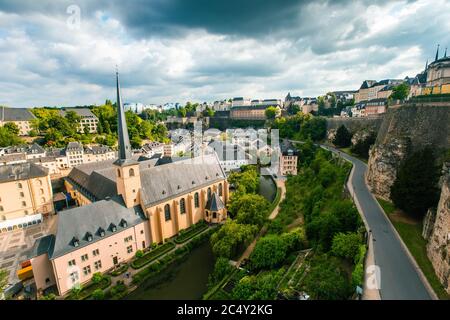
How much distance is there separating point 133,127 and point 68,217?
232 feet

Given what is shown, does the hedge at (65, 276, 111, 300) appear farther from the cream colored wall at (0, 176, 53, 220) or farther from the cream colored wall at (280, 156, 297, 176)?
the cream colored wall at (280, 156, 297, 176)

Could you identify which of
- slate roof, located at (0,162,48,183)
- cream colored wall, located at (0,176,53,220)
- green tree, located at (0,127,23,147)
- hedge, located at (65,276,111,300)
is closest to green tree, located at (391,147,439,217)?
hedge, located at (65,276,111,300)

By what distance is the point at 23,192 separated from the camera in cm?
3866

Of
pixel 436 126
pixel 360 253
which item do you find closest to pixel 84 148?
pixel 360 253

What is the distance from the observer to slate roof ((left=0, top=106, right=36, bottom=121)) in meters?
73.9

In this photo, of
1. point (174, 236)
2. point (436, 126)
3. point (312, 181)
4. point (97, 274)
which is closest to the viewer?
point (97, 274)

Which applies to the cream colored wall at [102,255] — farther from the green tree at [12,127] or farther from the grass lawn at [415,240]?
the green tree at [12,127]

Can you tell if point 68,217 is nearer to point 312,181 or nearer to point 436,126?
point 312,181

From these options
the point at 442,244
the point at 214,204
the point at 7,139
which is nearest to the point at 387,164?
the point at 442,244

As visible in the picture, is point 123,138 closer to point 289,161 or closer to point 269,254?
point 269,254

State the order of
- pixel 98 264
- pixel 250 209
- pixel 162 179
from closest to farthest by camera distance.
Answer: pixel 98 264
pixel 250 209
pixel 162 179

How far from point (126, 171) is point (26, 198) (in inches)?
972

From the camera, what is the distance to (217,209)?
118ft

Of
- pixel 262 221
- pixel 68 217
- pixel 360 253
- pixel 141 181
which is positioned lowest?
pixel 262 221
